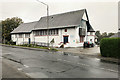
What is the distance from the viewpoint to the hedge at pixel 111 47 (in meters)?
9.76

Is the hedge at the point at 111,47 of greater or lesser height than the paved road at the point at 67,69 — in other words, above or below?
above

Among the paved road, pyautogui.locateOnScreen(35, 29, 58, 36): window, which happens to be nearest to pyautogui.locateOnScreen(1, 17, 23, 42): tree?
pyautogui.locateOnScreen(35, 29, 58, 36): window

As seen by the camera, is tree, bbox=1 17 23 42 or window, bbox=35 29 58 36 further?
tree, bbox=1 17 23 42

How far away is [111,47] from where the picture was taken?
10266 millimetres

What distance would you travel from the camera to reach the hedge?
9.76m

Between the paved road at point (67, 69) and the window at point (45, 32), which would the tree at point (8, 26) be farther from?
the paved road at point (67, 69)

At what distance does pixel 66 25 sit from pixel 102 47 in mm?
13244

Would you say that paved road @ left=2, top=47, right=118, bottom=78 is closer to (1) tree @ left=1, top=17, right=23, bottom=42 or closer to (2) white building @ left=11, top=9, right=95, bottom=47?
(2) white building @ left=11, top=9, right=95, bottom=47

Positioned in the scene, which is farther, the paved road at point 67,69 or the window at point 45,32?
the window at point 45,32

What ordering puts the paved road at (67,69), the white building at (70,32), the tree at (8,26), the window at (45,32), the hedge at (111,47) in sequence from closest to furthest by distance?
the paved road at (67,69), the hedge at (111,47), the white building at (70,32), the window at (45,32), the tree at (8,26)

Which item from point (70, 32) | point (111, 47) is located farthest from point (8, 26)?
point (111, 47)

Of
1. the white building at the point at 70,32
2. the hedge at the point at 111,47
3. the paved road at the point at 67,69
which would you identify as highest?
the white building at the point at 70,32

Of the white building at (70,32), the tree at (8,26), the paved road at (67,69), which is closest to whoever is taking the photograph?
the paved road at (67,69)

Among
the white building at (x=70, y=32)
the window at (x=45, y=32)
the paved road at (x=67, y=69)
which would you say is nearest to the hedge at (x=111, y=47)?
the paved road at (x=67, y=69)
